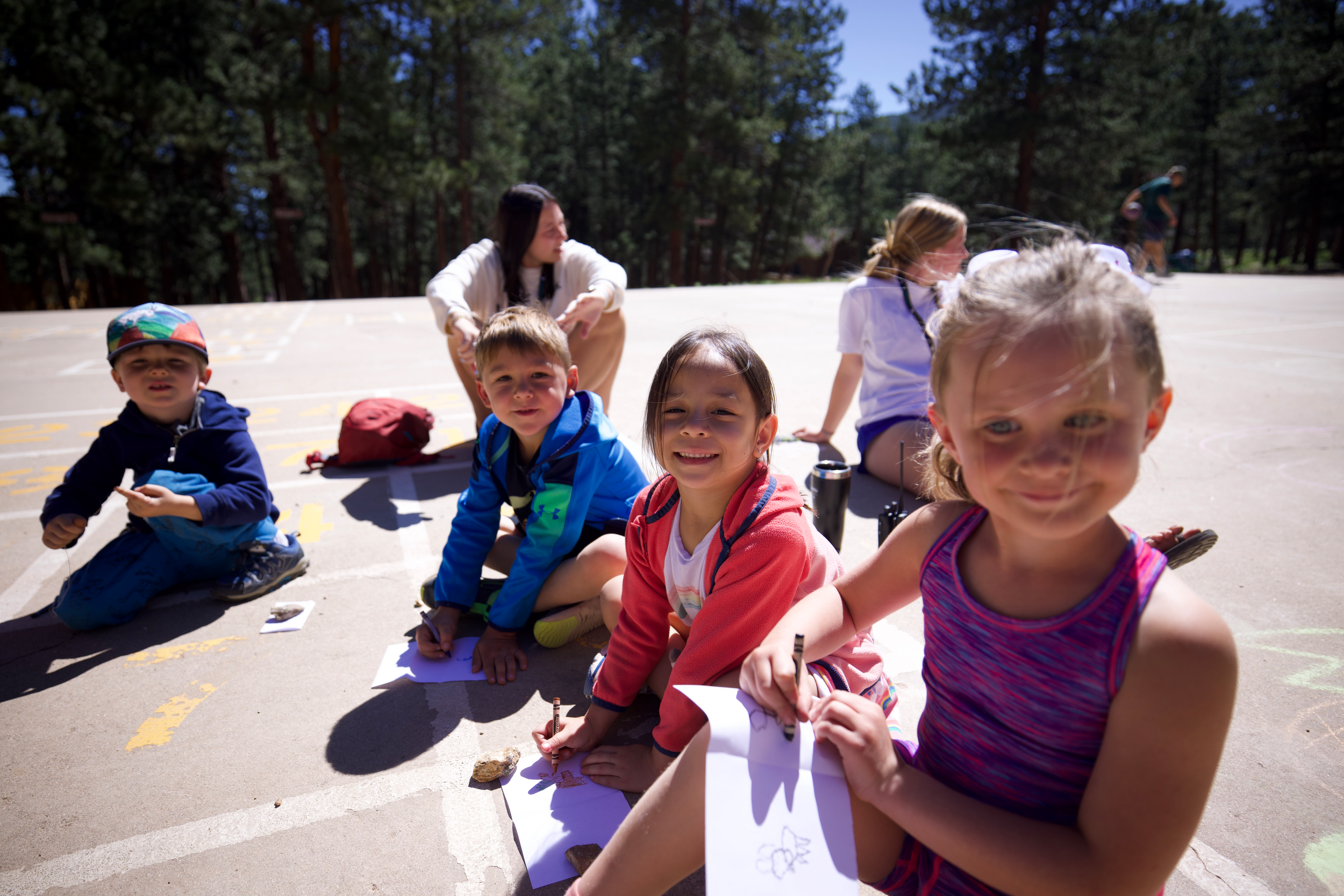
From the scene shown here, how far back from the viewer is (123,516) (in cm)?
362

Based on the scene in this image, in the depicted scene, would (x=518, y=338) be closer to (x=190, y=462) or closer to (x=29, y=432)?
(x=190, y=462)

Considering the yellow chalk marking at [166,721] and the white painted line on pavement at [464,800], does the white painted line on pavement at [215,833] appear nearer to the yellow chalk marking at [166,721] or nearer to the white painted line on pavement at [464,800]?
the white painted line on pavement at [464,800]

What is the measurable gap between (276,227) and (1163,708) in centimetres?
2393

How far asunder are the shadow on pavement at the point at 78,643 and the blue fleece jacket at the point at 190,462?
0.38m

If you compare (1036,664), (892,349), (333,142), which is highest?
(333,142)

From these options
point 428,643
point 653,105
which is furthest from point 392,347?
point 653,105

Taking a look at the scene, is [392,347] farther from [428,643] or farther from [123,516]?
[428,643]

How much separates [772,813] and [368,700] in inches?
57.5

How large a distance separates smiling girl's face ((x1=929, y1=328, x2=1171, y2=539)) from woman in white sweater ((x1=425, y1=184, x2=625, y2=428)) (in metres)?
3.04

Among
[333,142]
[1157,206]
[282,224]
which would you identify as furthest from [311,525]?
[282,224]

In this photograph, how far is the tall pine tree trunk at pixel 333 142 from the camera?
16672 millimetres

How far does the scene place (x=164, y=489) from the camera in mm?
2379

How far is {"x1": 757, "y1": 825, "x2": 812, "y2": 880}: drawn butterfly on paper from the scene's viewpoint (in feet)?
3.54

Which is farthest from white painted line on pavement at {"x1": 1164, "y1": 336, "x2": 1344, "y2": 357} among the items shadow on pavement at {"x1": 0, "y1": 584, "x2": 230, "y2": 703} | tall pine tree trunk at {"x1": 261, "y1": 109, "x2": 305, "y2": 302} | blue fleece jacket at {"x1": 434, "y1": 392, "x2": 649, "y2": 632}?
tall pine tree trunk at {"x1": 261, "y1": 109, "x2": 305, "y2": 302}
